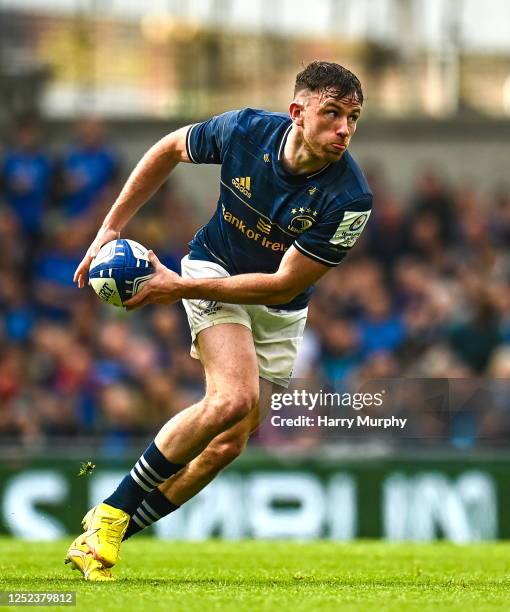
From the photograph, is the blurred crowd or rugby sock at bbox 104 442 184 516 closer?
rugby sock at bbox 104 442 184 516

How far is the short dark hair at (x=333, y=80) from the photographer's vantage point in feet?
22.3

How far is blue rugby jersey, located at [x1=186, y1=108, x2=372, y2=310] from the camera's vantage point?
689 centimetres

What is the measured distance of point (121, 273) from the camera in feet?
21.7

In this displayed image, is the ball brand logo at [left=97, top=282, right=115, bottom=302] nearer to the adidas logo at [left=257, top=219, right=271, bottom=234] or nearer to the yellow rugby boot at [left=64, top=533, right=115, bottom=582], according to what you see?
the adidas logo at [left=257, top=219, right=271, bottom=234]

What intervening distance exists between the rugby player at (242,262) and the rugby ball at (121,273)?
0.05 m

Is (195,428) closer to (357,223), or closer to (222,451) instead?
(222,451)

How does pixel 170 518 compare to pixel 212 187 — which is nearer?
pixel 170 518

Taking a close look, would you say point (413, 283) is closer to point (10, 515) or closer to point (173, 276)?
point (10, 515)

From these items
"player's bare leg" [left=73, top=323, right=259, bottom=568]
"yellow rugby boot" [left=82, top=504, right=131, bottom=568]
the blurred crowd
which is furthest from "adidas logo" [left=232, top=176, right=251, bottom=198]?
the blurred crowd

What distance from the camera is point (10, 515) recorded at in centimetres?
1184

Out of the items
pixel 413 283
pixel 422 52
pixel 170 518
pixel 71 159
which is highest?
pixel 422 52

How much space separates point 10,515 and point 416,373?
3948 millimetres

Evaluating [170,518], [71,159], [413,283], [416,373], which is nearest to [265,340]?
[170,518]

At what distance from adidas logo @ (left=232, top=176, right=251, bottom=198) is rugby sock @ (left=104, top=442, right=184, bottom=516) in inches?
52.5
